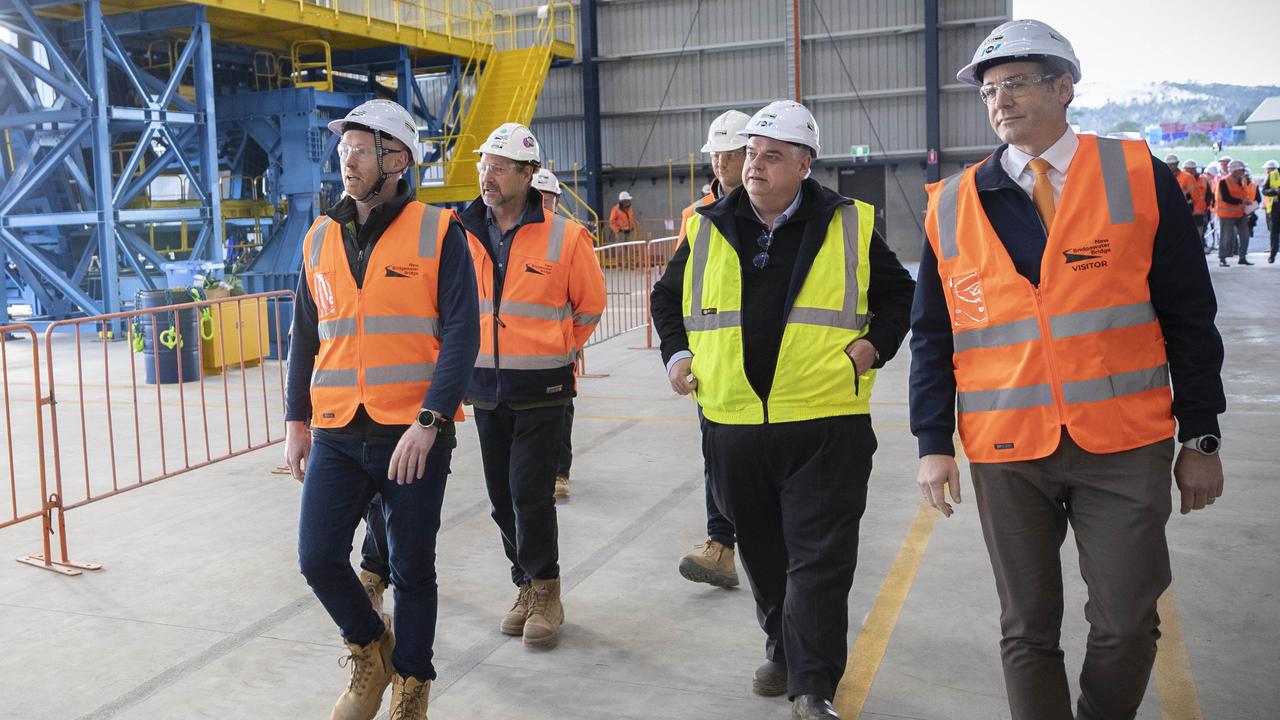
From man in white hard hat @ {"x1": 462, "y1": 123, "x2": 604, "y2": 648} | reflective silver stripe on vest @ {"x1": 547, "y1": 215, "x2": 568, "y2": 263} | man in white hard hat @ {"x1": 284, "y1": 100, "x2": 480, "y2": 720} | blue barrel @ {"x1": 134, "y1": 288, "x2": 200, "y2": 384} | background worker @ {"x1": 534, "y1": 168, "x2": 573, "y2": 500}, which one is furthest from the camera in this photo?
blue barrel @ {"x1": 134, "y1": 288, "x2": 200, "y2": 384}

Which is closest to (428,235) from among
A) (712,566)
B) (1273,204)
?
(712,566)

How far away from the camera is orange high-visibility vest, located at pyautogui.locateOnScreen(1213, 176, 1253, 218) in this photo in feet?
68.5

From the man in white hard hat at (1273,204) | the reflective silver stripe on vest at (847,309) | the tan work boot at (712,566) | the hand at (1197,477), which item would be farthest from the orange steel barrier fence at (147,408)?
the man in white hard hat at (1273,204)

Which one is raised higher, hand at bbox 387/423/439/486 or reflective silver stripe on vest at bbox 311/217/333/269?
reflective silver stripe on vest at bbox 311/217/333/269

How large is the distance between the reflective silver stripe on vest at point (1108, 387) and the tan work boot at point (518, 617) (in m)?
2.74

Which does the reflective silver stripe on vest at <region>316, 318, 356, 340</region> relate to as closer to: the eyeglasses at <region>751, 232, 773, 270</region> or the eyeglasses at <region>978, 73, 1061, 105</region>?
the eyeglasses at <region>751, 232, 773, 270</region>

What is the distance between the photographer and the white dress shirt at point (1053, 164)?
304 cm

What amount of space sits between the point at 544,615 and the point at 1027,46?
306 centimetres

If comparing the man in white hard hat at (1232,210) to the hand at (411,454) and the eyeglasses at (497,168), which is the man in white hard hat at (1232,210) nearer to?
the eyeglasses at (497,168)

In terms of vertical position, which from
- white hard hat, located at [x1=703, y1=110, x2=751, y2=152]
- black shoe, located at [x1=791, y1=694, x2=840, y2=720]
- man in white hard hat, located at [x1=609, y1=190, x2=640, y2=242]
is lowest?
black shoe, located at [x1=791, y1=694, x2=840, y2=720]

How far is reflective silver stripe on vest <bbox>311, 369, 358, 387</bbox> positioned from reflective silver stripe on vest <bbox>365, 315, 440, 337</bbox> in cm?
16

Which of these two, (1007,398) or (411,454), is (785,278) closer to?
(1007,398)

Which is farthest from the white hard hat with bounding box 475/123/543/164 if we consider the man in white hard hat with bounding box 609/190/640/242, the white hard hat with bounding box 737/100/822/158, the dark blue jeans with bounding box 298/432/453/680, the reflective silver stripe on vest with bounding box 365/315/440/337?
the man in white hard hat with bounding box 609/190/640/242

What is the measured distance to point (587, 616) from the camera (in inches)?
203
